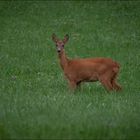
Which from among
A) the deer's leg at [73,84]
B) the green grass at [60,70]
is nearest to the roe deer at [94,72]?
the deer's leg at [73,84]

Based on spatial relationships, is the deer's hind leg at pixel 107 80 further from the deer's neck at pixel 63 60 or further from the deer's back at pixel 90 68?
the deer's neck at pixel 63 60

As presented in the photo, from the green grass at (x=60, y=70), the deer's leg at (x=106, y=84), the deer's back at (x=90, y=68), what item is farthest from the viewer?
the deer's back at (x=90, y=68)

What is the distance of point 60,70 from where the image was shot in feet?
64.4

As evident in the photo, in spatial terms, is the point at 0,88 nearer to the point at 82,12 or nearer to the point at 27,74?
the point at 27,74

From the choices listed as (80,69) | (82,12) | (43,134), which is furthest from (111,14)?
(43,134)

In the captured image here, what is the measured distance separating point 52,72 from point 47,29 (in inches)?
319

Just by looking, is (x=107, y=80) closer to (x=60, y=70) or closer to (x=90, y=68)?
(x=90, y=68)

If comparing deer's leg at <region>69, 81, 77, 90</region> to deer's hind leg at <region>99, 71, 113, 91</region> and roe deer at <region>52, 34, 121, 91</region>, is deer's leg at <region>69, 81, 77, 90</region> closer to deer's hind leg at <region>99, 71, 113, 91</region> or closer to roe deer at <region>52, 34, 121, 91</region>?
roe deer at <region>52, 34, 121, 91</region>

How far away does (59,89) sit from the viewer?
15.5 meters

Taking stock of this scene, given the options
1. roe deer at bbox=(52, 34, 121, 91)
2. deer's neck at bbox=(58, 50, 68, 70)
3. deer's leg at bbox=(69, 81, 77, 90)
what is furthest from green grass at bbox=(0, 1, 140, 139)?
deer's neck at bbox=(58, 50, 68, 70)

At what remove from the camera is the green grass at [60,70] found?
10.1m

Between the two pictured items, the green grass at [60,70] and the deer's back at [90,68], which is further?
the deer's back at [90,68]

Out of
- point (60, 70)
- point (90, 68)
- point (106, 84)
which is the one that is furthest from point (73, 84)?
point (60, 70)

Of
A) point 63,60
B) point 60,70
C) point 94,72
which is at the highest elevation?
point 63,60
